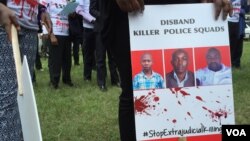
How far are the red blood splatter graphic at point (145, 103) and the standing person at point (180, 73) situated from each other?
0.10 m

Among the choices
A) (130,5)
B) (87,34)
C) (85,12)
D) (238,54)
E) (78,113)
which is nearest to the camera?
(130,5)

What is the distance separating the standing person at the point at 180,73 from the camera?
2369 millimetres

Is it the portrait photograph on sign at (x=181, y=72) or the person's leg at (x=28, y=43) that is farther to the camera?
the person's leg at (x=28, y=43)

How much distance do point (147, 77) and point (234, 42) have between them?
656 centimetres

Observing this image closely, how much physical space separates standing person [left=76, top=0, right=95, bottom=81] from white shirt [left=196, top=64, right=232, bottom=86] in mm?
4410

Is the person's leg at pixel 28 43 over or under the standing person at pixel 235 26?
under

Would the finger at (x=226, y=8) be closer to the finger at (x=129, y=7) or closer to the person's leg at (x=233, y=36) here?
the finger at (x=129, y=7)

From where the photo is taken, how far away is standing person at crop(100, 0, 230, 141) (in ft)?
7.94

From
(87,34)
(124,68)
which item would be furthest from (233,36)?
(124,68)

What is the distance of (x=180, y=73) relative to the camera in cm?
238

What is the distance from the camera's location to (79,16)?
7.60m

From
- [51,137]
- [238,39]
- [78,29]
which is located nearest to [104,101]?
[51,137]

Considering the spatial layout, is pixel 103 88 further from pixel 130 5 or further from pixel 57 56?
pixel 130 5

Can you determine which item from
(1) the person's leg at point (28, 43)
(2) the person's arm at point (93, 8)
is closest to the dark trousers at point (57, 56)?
(2) the person's arm at point (93, 8)
